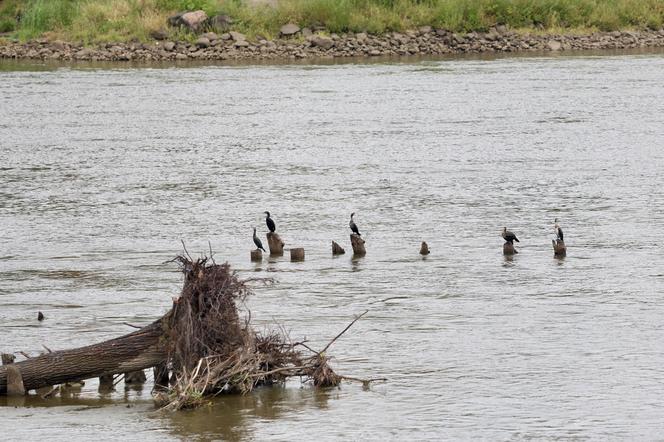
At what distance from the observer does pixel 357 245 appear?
18.9 meters

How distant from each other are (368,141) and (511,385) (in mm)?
20935

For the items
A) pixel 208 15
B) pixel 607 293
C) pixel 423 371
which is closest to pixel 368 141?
pixel 607 293

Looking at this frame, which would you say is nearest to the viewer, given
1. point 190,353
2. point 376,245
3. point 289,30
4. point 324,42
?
point 190,353

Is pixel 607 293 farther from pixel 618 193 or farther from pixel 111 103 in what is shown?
pixel 111 103

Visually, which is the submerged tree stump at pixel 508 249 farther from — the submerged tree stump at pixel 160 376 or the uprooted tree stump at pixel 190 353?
the submerged tree stump at pixel 160 376

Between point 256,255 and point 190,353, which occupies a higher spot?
point 256,255

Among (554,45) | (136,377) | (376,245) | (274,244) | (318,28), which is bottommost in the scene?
(136,377)

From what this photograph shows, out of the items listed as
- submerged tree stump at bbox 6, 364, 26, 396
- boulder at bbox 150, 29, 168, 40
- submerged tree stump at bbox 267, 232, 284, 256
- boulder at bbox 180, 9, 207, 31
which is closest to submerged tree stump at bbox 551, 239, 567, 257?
submerged tree stump at bbox 267, 232, 284, 256

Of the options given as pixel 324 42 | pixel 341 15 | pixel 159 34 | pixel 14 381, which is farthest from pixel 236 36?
pixel 14 381

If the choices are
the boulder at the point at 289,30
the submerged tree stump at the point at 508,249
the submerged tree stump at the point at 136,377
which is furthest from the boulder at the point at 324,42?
the submerged tree stump at the point at 136,377

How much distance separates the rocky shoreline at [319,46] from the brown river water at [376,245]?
1778 centimetres

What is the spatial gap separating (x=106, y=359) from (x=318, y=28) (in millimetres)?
53659

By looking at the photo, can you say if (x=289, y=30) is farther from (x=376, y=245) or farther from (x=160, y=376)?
(x=160, y=376)

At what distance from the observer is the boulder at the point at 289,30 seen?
209ft
